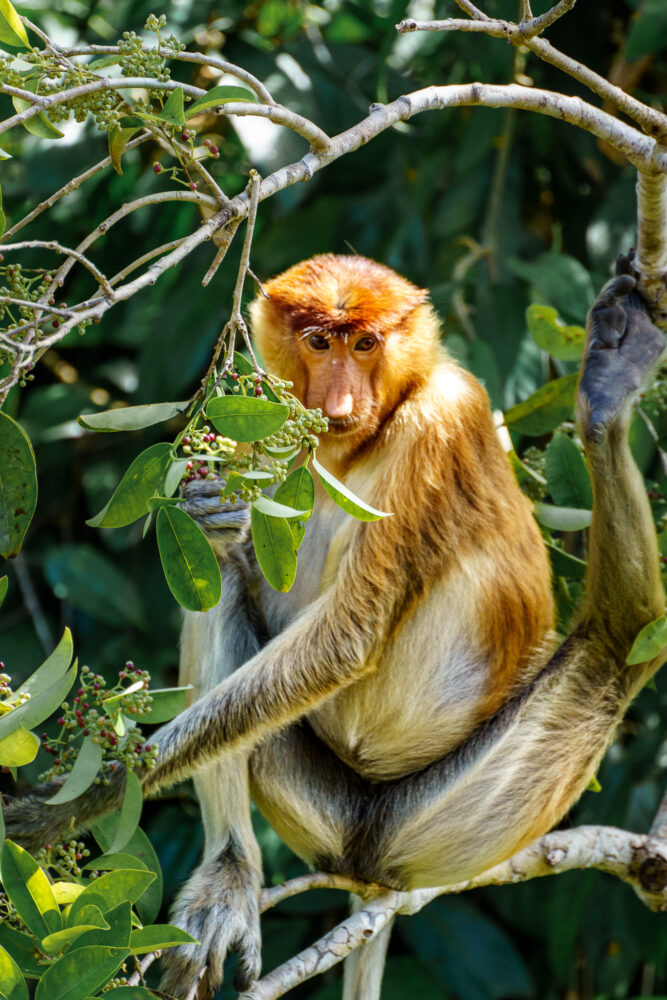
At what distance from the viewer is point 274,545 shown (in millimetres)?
2172

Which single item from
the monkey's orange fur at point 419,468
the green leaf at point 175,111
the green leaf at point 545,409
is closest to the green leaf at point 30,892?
the monkey's orange fur at point 419,468

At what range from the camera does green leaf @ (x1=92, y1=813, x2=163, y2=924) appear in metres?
2.70

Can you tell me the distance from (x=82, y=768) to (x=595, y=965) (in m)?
3.70

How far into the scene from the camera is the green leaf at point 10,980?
6.57 ft

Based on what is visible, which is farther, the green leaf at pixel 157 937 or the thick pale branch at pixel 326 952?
the thick pale branch at pixel 326 952

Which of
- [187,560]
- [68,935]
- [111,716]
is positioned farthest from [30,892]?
[187,560]

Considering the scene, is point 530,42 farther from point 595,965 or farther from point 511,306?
point 595,965

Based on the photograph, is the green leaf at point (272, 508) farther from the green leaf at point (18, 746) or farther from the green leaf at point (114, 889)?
the green leaf at point (114, 889)

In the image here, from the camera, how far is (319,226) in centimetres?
568

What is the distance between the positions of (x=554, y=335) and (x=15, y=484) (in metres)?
2.06

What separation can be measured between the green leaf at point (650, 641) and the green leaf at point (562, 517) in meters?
0.60

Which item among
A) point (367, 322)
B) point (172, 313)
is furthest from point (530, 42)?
point (172, 313)

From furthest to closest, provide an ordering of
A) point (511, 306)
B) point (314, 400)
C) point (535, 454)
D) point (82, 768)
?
point (511, 306)
point (535, 454)
point (314, 400)
point (82, 768)

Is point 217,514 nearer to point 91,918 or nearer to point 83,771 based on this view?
point 83,771
